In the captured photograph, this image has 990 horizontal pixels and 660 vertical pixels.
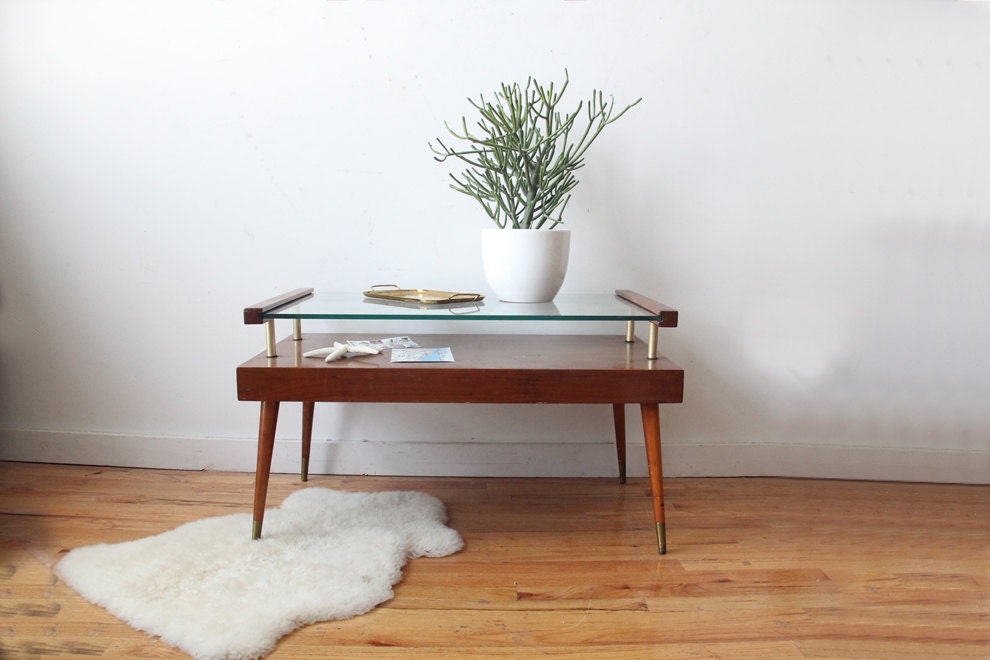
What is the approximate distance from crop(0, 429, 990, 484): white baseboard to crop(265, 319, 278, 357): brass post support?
56 cm

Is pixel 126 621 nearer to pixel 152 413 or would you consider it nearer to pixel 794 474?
pixel 152 413

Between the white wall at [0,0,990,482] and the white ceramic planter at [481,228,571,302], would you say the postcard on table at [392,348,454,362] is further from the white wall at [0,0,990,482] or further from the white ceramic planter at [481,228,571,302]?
the white wall at [0,0,990,482]

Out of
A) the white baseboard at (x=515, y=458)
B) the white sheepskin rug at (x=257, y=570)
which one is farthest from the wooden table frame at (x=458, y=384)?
the white baseboard at (x=515, y=458)

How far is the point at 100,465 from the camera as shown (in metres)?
2.23

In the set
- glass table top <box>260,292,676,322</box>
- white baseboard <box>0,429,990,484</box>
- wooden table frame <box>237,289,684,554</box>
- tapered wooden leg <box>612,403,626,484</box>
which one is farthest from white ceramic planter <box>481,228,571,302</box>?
white baseboard <box>0,429,990,484</box>

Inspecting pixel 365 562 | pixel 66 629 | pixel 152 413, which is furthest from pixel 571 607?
pixel 152 413

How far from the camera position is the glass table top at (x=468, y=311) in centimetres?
160

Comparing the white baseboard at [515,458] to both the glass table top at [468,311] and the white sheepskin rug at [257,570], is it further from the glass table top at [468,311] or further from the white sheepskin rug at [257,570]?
the glass table top at [468,311]

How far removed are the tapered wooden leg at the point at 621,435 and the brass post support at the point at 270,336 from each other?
966mm

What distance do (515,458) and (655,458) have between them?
0.61 m

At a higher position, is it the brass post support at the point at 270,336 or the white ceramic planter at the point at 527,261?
the white ceramic planter at the point at 527,261

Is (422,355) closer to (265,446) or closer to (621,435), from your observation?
(265,446)

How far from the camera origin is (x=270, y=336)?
5.50 feet

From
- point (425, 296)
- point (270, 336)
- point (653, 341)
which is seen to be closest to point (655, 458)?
point (653, 341)
